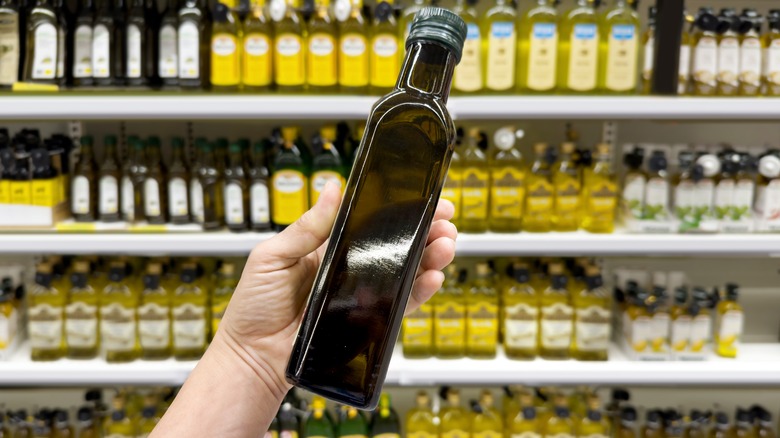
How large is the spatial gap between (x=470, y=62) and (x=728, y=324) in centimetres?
112

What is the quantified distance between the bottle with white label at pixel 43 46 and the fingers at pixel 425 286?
5.32 ft

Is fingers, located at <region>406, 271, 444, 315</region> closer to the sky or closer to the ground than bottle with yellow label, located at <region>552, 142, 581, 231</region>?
closer to the ground

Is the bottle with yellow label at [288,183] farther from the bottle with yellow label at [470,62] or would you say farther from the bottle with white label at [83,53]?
the bottle with white label at [83,53]

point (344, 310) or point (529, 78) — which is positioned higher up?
point (529, 78)

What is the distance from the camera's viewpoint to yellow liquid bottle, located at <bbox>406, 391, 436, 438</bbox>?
228 centimetres

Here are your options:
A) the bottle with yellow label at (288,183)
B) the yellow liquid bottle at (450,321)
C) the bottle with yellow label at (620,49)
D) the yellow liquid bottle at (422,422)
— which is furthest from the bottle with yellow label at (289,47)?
the yellow liquid bottle at (422,422)

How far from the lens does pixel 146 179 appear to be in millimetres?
2193

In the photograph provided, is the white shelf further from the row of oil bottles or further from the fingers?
the fingers

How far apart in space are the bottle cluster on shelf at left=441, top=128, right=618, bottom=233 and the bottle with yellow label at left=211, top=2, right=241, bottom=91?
68 centimetres

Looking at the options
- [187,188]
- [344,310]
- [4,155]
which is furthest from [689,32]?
[4,155]

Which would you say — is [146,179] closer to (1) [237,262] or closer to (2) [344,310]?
(1) [237,262]

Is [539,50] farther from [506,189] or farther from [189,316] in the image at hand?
[189,316]

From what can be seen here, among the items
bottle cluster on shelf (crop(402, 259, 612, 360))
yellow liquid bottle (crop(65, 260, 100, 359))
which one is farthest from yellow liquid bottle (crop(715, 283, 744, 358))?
yellow liquid bottle (crop(65, 260, 100, 359))

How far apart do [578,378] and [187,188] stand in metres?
1.28
